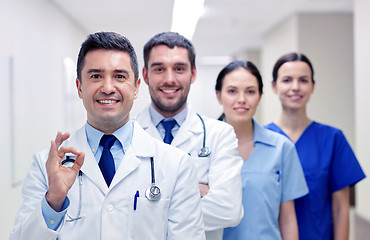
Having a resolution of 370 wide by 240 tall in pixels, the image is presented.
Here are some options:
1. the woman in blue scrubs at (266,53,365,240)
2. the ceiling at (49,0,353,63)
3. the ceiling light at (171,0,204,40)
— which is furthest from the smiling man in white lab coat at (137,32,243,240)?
the woman in blue scrubs at (266,53,365,240)

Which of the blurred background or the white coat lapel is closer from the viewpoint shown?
the white coat lapel

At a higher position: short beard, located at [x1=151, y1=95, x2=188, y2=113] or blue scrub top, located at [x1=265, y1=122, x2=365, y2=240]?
short beard, located at [x1=151, y1=95, x2=188, y2=113]

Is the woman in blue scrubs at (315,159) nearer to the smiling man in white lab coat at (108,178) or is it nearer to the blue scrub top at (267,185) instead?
the blue scrub top at (267,185)

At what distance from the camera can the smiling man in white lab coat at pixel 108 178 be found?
935 mm

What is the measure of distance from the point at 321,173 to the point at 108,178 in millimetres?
1139

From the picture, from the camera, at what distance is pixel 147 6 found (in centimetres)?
214

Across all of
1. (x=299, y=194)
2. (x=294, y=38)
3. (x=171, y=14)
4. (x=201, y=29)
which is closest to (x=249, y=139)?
(x=299, y=194)

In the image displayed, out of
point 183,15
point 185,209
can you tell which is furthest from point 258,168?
point 183,15

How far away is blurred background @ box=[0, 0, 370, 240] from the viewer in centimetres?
187

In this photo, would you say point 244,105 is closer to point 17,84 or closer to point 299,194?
point 299,194

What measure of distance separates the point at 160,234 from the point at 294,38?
442 cm

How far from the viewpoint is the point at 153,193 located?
40.5 inches

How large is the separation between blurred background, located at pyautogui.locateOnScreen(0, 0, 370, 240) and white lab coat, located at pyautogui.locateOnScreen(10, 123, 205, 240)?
0.90 ft

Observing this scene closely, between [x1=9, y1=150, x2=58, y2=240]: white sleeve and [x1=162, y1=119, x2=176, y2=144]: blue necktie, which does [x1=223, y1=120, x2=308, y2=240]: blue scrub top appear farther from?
[x1=9, y1=150, x2=58, y2=240]: white sleeve
